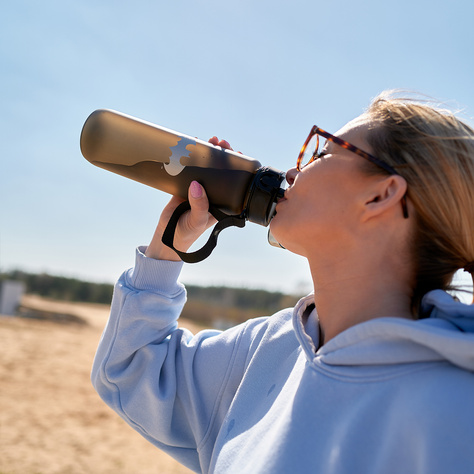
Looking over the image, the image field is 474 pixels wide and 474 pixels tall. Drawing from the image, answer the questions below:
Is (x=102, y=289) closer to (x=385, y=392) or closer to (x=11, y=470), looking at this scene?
(x=11, y=470)

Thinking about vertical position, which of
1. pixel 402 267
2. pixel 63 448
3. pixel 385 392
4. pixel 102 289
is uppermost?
pixel 402 267

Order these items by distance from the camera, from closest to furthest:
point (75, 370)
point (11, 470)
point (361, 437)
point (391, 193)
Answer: point (361, 437)
point (391, 193)
point (11, 470)
point (75, 370)

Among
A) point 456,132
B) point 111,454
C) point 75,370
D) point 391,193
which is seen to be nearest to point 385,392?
point 391,193

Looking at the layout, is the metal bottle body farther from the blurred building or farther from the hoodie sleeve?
the blurred building

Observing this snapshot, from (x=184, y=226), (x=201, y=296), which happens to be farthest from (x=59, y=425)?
(x=201, y=296)

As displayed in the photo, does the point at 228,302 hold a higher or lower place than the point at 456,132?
lower

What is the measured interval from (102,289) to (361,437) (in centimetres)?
2882

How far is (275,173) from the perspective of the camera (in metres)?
1.72

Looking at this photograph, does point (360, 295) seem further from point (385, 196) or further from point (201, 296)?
point (201, 296)

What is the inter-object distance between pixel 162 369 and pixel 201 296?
1022 inches

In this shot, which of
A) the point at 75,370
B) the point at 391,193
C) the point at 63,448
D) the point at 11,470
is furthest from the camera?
the point at 75,370

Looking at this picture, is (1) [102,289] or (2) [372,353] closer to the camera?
(2) [372,353]

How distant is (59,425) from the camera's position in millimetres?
6934

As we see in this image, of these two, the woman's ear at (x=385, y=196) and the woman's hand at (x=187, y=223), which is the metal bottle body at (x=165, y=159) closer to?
the woman's hand at (x=187, y=223)
